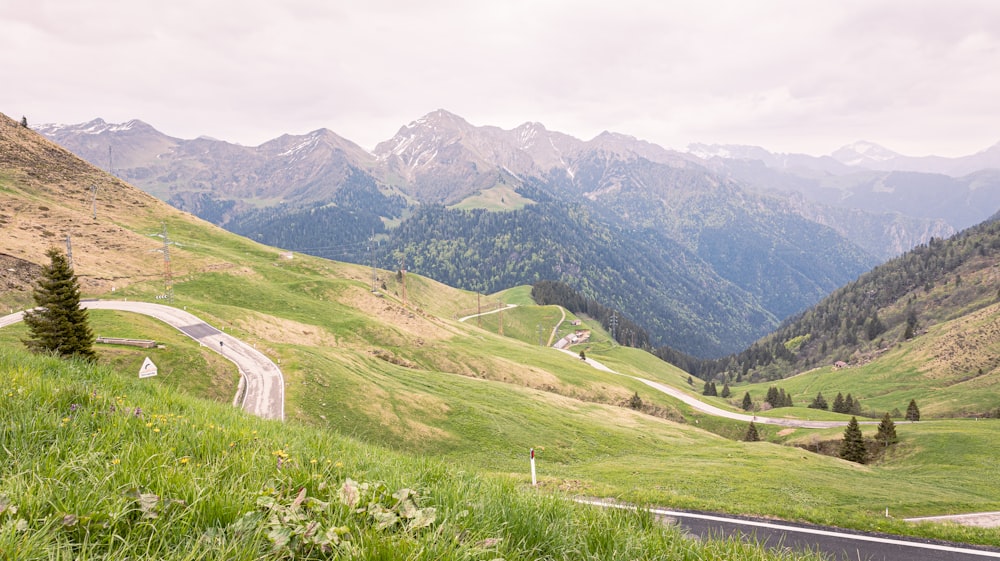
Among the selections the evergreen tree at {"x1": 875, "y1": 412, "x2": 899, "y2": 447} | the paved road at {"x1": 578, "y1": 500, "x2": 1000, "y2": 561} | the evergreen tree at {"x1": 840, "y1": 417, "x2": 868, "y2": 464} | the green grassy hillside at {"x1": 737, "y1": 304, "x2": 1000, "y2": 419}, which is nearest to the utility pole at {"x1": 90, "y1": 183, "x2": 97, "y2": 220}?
the paved road at {"x1": 578, "y1": 500, "x2": 1000, "y2": 561}

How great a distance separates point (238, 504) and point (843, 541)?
68.5 feet

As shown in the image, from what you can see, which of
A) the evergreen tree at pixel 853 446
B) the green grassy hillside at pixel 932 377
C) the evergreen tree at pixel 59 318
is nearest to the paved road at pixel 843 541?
the evergreen tree at pixel 59 318

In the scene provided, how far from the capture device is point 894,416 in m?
108

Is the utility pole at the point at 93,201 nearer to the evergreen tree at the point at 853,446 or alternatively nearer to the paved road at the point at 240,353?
the paved road at the point at 240,353

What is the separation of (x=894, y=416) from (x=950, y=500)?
4161 inches

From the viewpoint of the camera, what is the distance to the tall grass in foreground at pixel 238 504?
2.93 metres

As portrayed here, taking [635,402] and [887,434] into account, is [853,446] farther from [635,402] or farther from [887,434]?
[635,402]

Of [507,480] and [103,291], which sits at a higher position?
[507,480]

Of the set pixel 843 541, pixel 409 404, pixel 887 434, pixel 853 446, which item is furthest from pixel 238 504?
pixel 887 434

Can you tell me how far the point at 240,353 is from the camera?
158 ft

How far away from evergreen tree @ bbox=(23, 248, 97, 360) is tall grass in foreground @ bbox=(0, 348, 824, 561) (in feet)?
83.3

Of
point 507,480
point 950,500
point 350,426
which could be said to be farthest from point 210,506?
point 950,500

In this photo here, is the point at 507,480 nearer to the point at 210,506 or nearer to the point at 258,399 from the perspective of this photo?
the point at 210,506

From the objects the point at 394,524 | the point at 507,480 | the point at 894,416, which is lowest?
the point at 894,416
